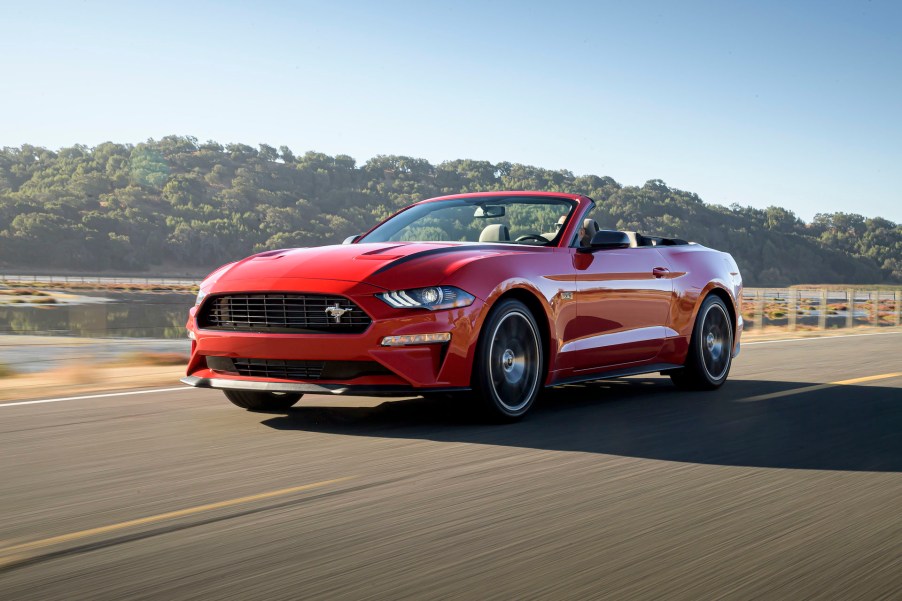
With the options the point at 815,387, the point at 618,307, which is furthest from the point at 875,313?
the point at 618,307

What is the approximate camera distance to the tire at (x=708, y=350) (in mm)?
8828

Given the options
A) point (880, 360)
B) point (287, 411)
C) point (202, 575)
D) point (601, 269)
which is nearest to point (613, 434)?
point (601, 269)

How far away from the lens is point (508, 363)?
667cm

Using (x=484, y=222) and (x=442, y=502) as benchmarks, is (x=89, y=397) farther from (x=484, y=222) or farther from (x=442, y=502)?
(x=442, y=502)

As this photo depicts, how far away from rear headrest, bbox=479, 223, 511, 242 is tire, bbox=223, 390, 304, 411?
177 cm

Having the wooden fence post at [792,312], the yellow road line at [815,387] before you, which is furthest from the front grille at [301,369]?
the wooden fence post at [792,312]

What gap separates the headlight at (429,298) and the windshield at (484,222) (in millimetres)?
1278

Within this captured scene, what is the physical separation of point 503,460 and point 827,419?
2.92 metres

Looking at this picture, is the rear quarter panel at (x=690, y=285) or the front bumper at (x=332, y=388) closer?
the front bumper at (x=332, y=388)

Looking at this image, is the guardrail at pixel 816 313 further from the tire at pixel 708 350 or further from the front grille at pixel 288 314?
the front grille at pixel 288 314

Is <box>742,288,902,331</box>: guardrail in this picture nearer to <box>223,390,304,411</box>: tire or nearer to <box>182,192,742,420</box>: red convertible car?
<box>182,192,742,420</box>: red convertible car

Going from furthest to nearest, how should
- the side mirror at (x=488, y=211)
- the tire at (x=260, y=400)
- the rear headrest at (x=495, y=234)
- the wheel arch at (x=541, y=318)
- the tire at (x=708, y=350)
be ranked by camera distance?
the tire at (x=708, y=350) → the side mirror at (x=488, y=211) → the rear headrest at (x=495, y=234) → the tire at (x=260, y=400) → the wheel arch at (x=541, y=318)

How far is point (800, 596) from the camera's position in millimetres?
3250

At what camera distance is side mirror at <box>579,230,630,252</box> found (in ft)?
24.4
